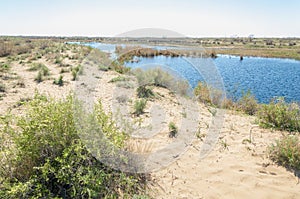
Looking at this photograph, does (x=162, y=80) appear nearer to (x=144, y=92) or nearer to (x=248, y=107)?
(x=144, y=92)

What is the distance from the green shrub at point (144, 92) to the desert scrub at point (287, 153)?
196 inches

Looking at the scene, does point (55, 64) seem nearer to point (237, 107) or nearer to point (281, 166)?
point (237, 107)

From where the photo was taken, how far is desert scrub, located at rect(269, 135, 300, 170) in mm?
3635

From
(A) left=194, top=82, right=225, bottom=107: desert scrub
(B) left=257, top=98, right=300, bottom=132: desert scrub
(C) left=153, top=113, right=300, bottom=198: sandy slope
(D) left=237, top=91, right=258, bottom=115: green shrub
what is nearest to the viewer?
(C) left=153, top=113, right=300, bottom=198: sandy slope

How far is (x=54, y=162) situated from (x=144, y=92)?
5.79 metres

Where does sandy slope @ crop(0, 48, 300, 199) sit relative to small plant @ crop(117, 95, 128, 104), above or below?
below

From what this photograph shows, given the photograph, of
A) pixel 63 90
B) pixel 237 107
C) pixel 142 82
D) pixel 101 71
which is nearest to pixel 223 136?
pixel 237 107

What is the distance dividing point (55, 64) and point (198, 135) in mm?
14060

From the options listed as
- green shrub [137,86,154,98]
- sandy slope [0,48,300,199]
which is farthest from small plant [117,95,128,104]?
sandy slope [0,48,300,199]

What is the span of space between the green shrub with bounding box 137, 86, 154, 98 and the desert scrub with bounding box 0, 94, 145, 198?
518 centimetres

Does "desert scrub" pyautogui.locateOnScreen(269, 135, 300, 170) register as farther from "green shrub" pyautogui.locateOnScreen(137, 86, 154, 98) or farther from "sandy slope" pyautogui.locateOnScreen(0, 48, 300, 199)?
"green shrub" pyautogui.locateOnScreen(137, 86, 154, 98)

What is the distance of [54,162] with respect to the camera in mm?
2844

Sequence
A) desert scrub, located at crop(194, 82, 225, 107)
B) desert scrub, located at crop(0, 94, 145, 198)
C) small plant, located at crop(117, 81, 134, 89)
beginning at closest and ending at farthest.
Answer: desert scrub, located at crop(0, 94, 145, 198), desert scrub, located at crop(194, 82, 225, 107), small plant, located at crop(117, 81, 134, 89)

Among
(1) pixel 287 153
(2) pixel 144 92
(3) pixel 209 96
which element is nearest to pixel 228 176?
(1) pixel 287 153
